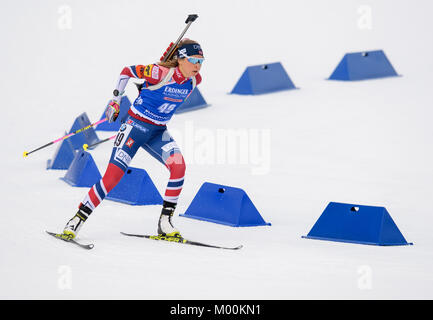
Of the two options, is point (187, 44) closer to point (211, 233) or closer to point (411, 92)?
point (211, 233)

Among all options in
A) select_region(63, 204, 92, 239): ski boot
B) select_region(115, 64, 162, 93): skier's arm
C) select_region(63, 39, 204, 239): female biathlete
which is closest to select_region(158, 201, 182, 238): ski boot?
select_region(63, 39, 204, 239): female biathlete

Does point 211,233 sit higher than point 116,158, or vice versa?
point 116,158

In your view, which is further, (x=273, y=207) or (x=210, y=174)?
(x=210, y=174)

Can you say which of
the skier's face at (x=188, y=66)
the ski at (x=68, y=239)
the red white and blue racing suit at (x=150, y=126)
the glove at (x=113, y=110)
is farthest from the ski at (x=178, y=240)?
the skier's face at (x=188, y=66)

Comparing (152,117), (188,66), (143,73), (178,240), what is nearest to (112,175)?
(152,117)

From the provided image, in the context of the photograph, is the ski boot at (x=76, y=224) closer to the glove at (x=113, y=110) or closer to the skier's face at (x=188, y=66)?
A: the glove at (x=113, y=110)

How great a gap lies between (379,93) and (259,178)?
18.6ft

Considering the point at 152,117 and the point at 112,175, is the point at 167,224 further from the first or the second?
the point at 152,117

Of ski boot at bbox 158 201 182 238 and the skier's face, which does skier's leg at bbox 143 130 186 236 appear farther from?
the skier's face

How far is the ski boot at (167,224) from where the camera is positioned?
26.5 feet

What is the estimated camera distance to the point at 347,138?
41.3ft
